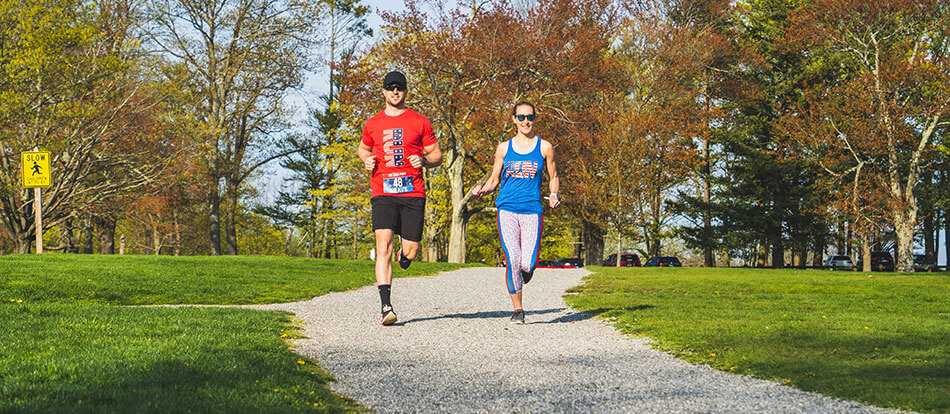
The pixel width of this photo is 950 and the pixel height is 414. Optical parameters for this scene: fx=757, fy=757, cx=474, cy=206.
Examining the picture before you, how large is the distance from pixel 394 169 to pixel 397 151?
0.18 meters

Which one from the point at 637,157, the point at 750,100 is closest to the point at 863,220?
the point at 637,157

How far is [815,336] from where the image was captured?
690 centimetres

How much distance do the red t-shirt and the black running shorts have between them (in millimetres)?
64

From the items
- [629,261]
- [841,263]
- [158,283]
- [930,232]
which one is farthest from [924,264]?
[158,283]

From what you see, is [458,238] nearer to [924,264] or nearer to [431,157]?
[431,157]

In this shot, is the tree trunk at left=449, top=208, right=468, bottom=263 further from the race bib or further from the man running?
the race bib

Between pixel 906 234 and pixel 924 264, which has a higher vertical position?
pixel 906 234

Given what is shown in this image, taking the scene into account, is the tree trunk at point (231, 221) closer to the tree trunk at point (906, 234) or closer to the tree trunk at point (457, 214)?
the tree trunk at point (457, 214)

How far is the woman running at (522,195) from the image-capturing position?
7891mm

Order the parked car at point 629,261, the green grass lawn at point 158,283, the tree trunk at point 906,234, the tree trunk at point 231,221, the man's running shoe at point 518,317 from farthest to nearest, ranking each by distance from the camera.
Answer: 1. the parked car at point 629,261
2. the tree trunk at point 231,221
3. the tree trunk at point 906,234
4. the green grass lawn at point 158,283
5. the man's running shoe at point 518,317

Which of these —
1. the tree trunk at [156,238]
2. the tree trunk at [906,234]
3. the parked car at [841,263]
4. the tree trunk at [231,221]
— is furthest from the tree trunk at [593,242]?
the tree trunk at [156,238]

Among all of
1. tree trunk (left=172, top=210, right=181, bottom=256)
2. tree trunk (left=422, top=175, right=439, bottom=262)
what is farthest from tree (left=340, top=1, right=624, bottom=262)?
tree trunk (left=172, top=210, right=181, bottom=256)

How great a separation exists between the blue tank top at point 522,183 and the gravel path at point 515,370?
1.28 metres

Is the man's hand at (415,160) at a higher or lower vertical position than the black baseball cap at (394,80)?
lower
